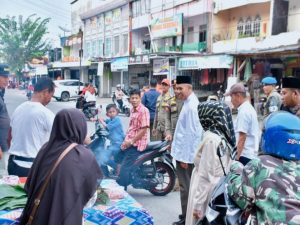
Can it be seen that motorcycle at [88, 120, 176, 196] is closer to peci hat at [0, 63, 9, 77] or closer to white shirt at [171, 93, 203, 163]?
white shirt at [171, 93, 203, 163]

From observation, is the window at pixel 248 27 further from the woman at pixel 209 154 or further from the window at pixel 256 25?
the woman at pixel 209 154

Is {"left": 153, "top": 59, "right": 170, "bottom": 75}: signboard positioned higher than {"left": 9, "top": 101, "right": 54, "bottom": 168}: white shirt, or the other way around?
{"left": 153, "top": 59, "right": 170, "bottom": 75}: signboard

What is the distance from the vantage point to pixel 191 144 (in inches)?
171

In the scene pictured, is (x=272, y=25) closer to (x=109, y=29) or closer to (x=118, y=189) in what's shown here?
(x=118, y=189)

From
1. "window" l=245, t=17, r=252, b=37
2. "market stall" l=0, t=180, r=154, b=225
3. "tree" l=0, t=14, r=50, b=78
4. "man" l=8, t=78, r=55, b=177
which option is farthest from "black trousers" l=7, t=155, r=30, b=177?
"tree" l=0, t=14, r=50, b=78

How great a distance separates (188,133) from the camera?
4375 mm

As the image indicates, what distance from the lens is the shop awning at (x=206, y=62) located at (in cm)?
1969

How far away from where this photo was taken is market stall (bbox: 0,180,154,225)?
2689 mm

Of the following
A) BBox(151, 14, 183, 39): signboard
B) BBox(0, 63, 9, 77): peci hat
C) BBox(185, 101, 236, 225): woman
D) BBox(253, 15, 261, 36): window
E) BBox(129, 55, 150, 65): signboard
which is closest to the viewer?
BBox(185, 101, 236, 225): woman

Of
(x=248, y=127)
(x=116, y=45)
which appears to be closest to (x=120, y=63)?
(x=116, y=45)

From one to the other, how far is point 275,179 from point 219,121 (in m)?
1.43

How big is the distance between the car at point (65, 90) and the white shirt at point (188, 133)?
81.7 ft

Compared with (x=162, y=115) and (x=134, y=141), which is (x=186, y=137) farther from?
(x=162, y=115)

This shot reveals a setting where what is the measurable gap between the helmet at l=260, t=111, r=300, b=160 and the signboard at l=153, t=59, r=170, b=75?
72.1 ft
